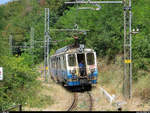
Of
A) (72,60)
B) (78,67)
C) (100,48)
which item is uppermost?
(100,48)

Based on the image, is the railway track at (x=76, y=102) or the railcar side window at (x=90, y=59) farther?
the railcar side window at (x=90, y=59)

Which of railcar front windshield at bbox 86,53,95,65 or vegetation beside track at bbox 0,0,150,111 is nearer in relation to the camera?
vegetation beside track at bbox 0,0,150,111

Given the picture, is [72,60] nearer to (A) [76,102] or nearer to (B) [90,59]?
(B) [90,59]

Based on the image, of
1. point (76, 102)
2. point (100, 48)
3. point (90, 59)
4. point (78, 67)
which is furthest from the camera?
point (100, 48)

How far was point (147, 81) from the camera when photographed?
585 inches

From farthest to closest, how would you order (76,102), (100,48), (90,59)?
(100,48) → (90,59) → (76,102)

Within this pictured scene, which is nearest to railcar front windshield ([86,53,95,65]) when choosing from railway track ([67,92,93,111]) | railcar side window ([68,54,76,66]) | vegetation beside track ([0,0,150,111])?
railcar side window ([68,54,76,66])

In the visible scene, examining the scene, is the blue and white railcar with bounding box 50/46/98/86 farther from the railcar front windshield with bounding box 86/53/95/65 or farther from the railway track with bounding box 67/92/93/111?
the railway track with bounding box 67/92/93/111

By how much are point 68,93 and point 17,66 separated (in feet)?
17.1

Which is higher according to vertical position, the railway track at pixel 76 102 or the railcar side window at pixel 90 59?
the railcar side window at pixel 90 59

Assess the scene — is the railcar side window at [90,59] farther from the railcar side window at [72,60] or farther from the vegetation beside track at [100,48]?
the vegetation beside track at [100,48]

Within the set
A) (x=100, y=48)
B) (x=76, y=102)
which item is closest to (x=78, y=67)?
(x=76, y=102)

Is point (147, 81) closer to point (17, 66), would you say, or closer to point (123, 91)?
point (123, 91)

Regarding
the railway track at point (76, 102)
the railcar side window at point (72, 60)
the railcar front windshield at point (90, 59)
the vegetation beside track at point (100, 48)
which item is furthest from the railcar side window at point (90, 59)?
the vegetation beside track at point (100, 48)
